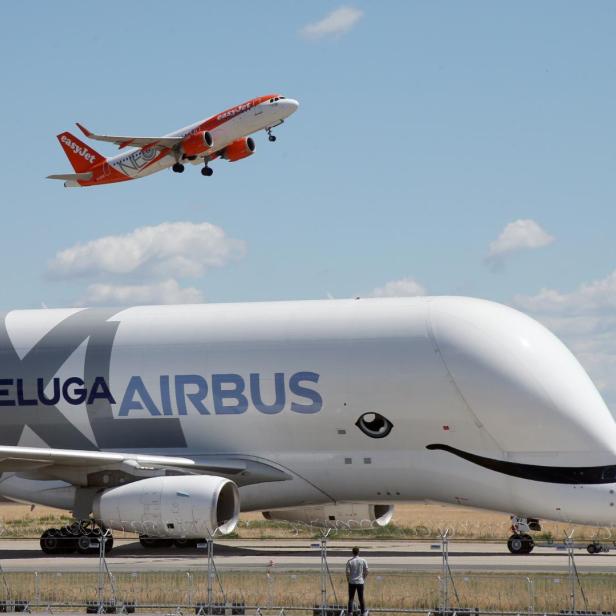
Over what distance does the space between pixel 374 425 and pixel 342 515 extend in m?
3.41

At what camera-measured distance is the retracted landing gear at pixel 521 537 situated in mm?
31797

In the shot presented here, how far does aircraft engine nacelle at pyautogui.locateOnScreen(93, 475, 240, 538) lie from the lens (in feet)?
102

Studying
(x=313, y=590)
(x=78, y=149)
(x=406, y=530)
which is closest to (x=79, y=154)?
(x=78, y=149)

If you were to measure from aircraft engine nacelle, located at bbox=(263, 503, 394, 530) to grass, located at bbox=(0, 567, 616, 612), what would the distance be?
375 inches

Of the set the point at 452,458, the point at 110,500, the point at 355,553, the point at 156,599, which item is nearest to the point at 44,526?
the point at 110,500

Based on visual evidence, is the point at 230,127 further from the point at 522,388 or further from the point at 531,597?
the point at 531,597

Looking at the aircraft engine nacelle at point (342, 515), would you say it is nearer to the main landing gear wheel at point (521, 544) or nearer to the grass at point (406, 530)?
the grass at point (406, 530)

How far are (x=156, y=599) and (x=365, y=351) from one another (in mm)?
11387

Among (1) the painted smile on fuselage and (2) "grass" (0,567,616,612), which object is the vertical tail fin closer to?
(1) the painted smile on fuselage

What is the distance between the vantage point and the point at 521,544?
31797 mm

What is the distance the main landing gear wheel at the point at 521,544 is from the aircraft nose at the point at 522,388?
2.10 m

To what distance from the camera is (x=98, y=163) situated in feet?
197

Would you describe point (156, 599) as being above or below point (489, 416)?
below

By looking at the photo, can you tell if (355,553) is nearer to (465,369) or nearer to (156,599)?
(156,599)
